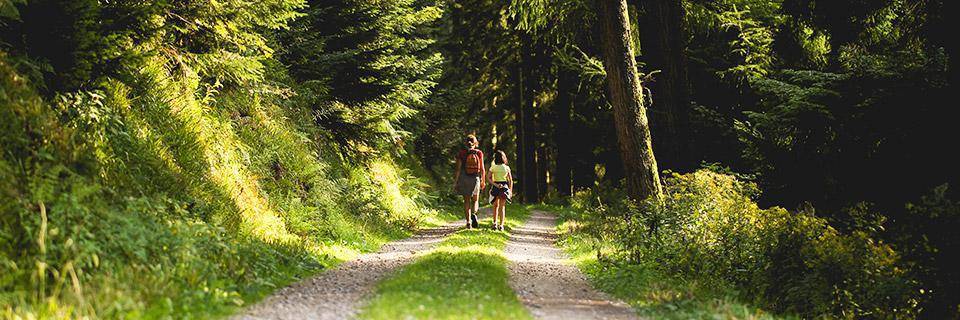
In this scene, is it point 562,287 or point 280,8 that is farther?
point 280,8

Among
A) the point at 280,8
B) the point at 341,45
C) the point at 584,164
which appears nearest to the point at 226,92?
the point at 280,8

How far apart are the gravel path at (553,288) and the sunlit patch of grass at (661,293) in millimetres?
212

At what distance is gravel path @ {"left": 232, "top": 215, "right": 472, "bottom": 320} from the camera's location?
655cm

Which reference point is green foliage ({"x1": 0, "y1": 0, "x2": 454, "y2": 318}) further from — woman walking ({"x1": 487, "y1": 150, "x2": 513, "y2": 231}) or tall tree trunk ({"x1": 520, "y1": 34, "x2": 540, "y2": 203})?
tall tree trunk ({"x1": 520, "y1": 34, "x2": 540, "y2": 203})

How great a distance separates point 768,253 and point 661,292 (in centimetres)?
244

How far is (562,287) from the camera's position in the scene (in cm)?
941

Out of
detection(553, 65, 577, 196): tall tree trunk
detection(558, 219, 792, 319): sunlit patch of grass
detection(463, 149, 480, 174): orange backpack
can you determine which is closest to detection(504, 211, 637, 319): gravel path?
detection(558, 219, 792, 319): sunlit patch of grass

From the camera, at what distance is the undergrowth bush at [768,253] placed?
9172 mm

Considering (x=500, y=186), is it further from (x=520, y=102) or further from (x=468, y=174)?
(x=520, y=102)

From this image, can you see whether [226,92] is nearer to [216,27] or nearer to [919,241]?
[216,27]

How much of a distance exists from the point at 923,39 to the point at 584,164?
83.2 feet

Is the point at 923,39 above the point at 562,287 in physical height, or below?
above

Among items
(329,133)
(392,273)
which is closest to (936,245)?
(392,273)

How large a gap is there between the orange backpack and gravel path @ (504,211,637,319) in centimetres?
233
